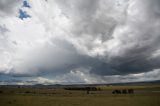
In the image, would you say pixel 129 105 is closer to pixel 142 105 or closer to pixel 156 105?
pixel 142 105

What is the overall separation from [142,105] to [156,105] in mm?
2722

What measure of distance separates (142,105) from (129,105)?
8.58 feet

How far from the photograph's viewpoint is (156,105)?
41781 mm

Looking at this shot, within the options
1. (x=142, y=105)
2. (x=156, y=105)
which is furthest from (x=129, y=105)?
(x=156, y=105)

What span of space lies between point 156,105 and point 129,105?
17.5ft

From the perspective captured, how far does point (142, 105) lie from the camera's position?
140 feet

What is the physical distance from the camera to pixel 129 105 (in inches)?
1710
